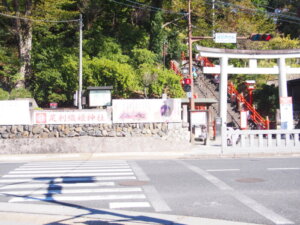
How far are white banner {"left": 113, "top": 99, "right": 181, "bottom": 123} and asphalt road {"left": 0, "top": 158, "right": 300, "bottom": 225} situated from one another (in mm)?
5956

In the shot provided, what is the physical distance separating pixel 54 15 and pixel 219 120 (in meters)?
16.3

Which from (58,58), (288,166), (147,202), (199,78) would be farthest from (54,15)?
(147,202)

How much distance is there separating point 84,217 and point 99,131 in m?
13.1

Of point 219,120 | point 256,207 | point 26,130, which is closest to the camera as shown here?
point 256,207

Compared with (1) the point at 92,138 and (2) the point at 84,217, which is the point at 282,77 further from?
(2) the point at 84,217

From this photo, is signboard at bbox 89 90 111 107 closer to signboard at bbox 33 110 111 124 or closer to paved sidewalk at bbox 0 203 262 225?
signboard at bbox 33 110 111 124

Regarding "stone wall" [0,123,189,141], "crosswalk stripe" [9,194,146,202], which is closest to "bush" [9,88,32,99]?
"stone wall" [0,123,189,141]

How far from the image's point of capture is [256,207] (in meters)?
8.14

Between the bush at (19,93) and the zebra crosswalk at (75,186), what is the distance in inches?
594

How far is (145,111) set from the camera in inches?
813

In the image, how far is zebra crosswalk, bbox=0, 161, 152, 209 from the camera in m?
9.02

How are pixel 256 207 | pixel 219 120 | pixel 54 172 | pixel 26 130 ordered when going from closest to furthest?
Answer: pixel 256 207, pixel 54 172, pixel 26 130, pixel 219 120

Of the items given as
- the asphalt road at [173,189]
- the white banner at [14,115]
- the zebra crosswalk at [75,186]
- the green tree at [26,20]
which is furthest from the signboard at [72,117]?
the green tree at [26,20]

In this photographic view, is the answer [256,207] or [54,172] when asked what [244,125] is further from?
[256,207]
